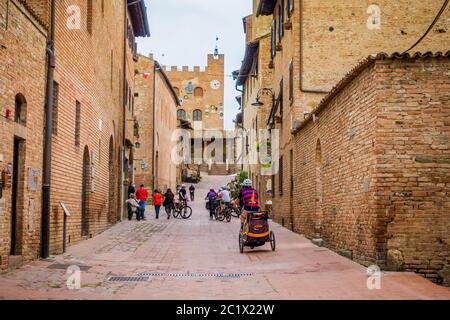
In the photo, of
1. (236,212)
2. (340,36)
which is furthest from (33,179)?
(236,212)

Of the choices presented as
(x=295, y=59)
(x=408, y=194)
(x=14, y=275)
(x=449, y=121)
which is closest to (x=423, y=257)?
(x=408, y=194)

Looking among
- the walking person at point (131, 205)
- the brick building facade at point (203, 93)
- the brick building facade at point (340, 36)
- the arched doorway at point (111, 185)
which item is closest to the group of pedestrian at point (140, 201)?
the walking person at point (131, 205)

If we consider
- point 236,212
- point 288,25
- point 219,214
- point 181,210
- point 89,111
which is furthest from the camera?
point 236,212

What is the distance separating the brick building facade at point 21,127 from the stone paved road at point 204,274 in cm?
60

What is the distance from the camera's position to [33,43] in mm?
12133

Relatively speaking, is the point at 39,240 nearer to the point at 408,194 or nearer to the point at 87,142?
the point at 87,142

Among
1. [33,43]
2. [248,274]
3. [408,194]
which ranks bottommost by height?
[248,274]

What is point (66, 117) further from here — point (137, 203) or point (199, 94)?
point (199, 94)

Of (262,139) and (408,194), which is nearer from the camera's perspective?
(408,194)

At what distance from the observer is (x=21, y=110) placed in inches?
463

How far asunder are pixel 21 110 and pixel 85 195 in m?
6.83

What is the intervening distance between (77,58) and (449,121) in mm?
9095

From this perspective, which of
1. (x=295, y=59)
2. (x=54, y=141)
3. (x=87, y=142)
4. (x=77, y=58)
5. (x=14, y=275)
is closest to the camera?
(x=14, y=275)

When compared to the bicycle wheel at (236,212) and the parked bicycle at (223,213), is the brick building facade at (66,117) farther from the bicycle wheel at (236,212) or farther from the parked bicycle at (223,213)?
the bicycle wheel at (236,212)
